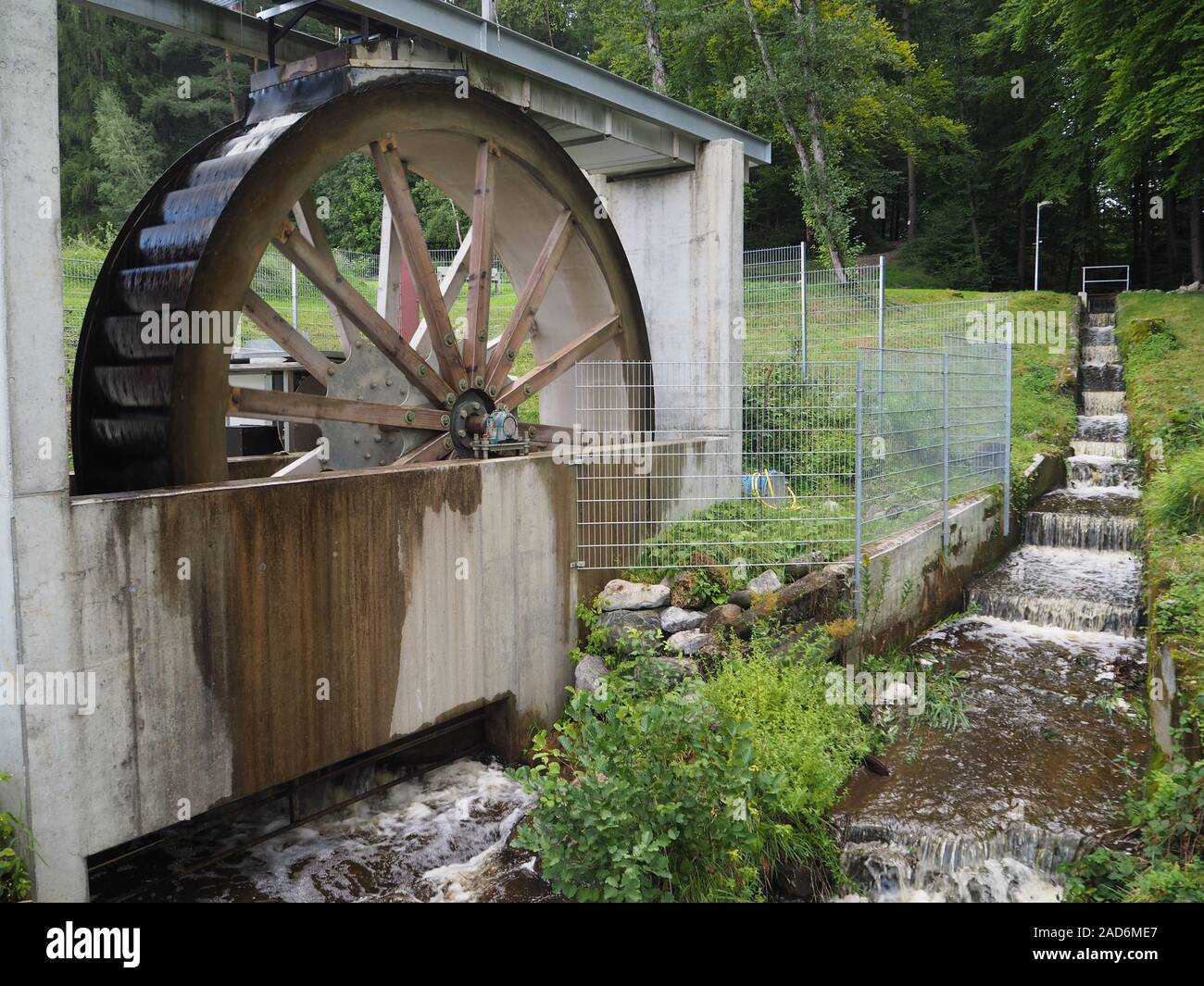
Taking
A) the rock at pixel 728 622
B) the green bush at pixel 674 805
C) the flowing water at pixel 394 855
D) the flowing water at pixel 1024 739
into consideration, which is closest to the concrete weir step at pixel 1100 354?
the flowing water at pixel 1024 739

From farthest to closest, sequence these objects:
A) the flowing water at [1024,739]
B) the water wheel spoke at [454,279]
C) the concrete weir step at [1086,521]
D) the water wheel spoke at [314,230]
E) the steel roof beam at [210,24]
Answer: the concrete weir step at [1086,521], the water wheel spoke at [454,279], the water wheel spoke at [314,230], the steel roof beam at [210,24], the flowing water at [1024,739]

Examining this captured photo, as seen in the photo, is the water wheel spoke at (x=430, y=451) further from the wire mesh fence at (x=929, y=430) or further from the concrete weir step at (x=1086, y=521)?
the concrete weir step at (x=1086, y=521)

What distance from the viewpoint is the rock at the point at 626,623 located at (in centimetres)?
625

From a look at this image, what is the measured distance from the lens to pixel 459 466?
5.68 metres

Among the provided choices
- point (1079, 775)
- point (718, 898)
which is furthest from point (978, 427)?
point (718, 898)

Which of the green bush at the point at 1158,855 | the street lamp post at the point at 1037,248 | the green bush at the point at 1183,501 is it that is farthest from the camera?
the street lamp post at the point at 1037,248

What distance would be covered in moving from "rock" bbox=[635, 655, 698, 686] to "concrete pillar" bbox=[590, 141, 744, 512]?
2.64m

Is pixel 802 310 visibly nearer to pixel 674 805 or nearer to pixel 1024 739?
pixel 1024 739

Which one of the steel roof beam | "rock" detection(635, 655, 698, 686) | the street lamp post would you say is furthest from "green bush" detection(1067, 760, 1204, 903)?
the street lamp post

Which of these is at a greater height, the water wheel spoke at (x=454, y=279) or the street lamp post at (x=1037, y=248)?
the street lamp post at (x=1037, y=248)

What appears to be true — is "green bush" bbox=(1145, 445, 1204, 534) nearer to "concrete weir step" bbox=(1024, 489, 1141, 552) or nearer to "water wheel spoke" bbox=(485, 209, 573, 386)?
"concrete weir step" bbox=(1024, 489, 1141, 552)

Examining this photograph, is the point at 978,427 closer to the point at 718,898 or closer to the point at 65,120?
the point at 718,898

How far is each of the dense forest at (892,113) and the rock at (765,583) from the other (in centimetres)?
1305

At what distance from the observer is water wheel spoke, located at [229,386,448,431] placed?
5.62 metres
